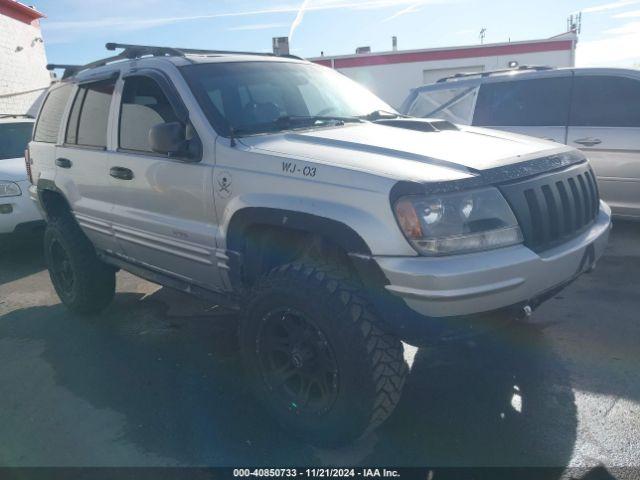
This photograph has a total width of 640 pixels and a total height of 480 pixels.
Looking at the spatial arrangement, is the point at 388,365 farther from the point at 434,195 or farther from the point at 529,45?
the point at 529,45

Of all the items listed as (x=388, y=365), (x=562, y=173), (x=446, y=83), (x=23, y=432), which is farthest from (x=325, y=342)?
(x=446, y=83)

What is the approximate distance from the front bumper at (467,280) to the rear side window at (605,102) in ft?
12.3

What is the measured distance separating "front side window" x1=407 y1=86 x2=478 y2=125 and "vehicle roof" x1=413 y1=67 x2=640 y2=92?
63 millimetres

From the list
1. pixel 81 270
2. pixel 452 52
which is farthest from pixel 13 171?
pixel 452 52

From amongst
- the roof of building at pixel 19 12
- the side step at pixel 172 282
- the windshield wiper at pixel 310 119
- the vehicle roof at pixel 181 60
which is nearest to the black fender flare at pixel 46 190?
the side step at pixel 172 282

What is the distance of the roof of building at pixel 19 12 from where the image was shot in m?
14.7

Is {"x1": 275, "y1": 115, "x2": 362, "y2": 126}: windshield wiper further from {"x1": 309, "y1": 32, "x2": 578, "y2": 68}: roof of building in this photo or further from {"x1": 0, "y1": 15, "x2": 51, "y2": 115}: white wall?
{"x1": 309, "y1": 32, "x2": 578, "y2": 68}: roof of building

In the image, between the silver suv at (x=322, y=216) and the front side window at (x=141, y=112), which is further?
the front side window at (x=141, y=112)

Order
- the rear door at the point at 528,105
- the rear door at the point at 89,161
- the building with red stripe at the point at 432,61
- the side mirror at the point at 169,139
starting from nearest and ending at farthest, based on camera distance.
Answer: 1. the side mirror at the point at 169,139
2. the rear door at the point at 89,161
3. the rear door at the point at 528,105
4. the building with red stripe at the point at 432,61

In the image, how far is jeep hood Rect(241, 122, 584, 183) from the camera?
2.42 meters

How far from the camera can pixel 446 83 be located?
6602mm

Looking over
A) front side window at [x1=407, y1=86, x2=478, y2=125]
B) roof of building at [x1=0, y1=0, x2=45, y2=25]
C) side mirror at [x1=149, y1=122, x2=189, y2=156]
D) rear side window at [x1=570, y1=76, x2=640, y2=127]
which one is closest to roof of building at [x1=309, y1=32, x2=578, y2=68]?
roof of building at [x1=0, y1=0, x2=45, y2=25]

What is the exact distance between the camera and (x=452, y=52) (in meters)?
19.8

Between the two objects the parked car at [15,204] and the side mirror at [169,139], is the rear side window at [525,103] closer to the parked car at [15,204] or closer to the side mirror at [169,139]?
the side mirror at [169,139]
